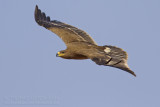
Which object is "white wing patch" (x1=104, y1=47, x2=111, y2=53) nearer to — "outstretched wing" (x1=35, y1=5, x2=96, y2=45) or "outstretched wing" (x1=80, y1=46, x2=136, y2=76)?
"outstretched wing" (x1=80, y1=46, x2=136, y2=76)

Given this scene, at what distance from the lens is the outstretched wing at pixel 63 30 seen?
16.7 m

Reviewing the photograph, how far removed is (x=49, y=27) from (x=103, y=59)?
4.98 m

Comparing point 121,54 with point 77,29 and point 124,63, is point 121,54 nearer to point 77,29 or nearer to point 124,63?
point 124,63

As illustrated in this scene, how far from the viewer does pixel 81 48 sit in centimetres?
1516

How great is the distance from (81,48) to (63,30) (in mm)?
2446

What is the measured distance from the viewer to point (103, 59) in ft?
44.1

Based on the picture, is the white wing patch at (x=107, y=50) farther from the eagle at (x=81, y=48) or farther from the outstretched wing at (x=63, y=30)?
the outstretched wing at (x=63, y=30)

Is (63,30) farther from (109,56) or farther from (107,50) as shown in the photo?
(109,56)

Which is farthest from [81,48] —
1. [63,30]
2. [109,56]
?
[63,30]

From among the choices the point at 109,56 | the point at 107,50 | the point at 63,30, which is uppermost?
the point at 63,30

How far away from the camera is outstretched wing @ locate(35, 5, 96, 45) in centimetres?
1667

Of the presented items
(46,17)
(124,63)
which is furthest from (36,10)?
(124,63)

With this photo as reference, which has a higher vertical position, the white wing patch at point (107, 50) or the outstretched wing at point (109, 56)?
the white wing patch at point (107, 50)

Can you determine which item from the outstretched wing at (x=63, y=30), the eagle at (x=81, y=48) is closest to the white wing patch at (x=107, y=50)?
the eagle at (x=81, y=48)
